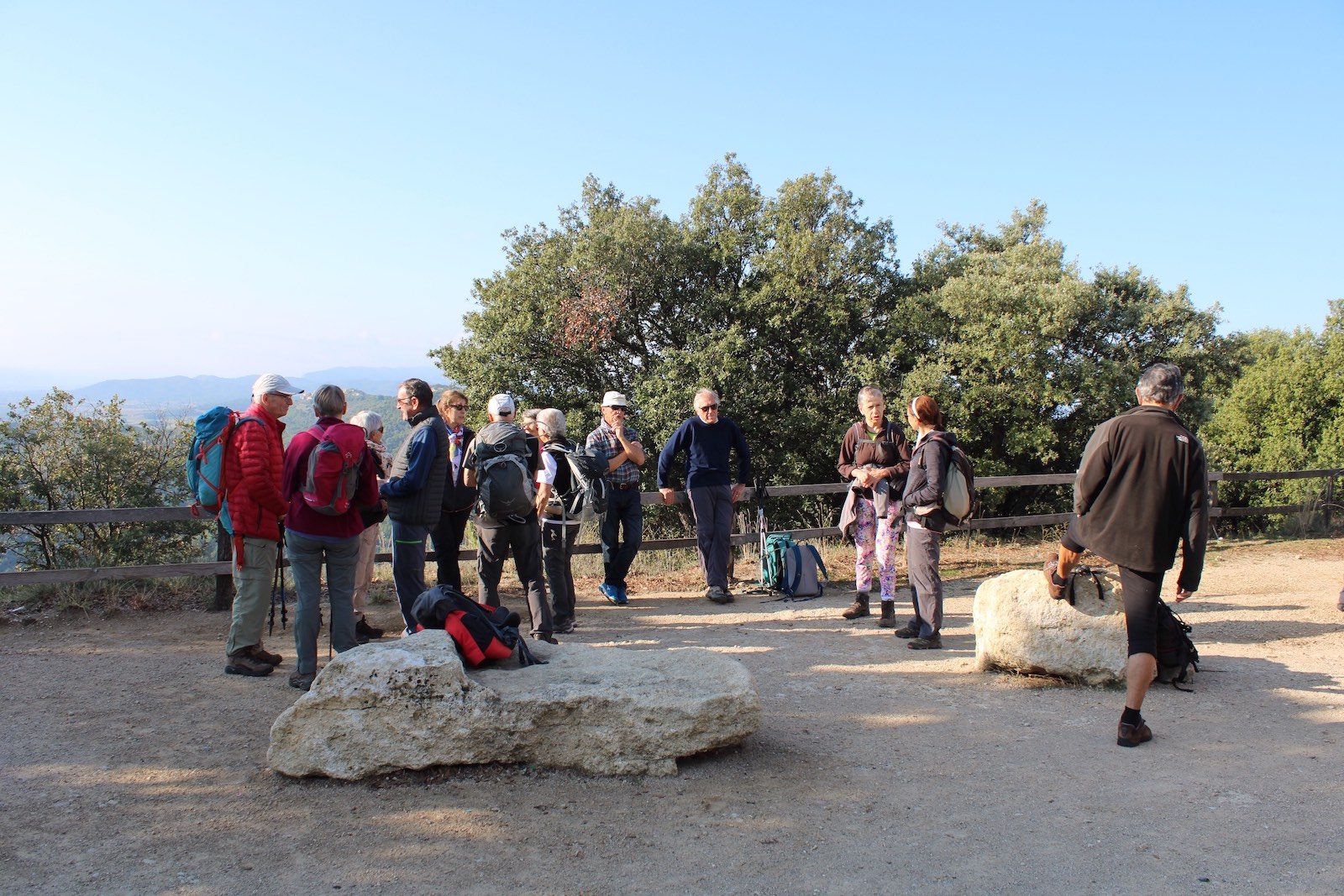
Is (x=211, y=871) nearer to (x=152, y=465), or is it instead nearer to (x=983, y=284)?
(x=152, y=465)

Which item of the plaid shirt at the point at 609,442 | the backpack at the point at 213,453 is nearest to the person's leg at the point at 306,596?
the backpack at the point at 213,453

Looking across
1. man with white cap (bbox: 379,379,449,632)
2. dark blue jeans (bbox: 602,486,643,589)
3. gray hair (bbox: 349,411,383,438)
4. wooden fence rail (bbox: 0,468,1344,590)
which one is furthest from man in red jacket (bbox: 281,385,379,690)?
dark blue jeans (bbox: 602,486,643,589)

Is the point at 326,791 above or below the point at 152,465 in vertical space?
below

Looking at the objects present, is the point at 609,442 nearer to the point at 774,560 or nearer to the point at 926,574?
the point at 774,560

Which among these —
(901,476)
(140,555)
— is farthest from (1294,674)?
(140,555)

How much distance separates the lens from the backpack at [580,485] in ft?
21.8

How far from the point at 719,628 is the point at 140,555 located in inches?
276

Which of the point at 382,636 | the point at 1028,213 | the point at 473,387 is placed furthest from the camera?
the point at 1028,213

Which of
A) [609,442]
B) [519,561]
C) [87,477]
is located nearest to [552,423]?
[609,442]

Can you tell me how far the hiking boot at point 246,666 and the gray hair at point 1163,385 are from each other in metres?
5.14

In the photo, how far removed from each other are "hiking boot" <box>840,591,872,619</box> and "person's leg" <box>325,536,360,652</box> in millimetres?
3856

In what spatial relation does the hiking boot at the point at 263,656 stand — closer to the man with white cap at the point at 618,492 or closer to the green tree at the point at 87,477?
the man with white cap at the point at 618,492

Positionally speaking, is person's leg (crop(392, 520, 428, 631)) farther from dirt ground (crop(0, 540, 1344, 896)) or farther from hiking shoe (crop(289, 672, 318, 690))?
dirt ground (crop(0, 540, 1344, 896))

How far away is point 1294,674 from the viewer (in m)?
5.63
